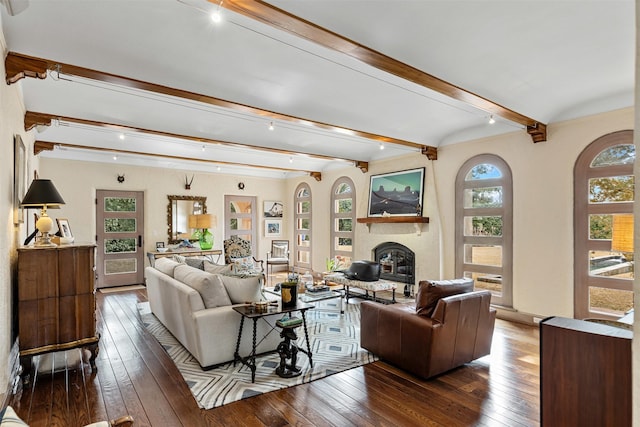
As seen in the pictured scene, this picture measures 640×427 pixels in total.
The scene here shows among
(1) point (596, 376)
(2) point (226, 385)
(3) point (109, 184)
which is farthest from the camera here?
(3) point (109, 184)

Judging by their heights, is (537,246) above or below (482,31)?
below

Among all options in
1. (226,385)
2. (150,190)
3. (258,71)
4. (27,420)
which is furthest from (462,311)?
(150,190)

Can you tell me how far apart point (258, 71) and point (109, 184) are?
5.56m

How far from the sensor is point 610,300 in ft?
13.3

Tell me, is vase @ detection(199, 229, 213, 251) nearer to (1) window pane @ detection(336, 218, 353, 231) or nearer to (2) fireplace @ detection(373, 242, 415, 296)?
(1) window pane @ detection(336, 218, 353, 231)

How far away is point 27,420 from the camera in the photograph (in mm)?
2438

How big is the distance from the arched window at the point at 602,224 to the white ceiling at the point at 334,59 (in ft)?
1.81

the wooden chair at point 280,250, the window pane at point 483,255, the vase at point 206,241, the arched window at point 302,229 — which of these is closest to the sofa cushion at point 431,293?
the window pane at point 483,255

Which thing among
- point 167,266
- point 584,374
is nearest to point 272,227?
point 167,266

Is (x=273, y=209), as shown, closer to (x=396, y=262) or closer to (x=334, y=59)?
(x=396, y=262)

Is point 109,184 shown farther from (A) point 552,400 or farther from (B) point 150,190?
(A) point 552,400

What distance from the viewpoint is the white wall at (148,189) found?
21.9 feet

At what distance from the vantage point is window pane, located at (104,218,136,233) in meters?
7.19

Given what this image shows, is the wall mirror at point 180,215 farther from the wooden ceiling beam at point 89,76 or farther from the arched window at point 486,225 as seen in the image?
the arched window at point 486,225
